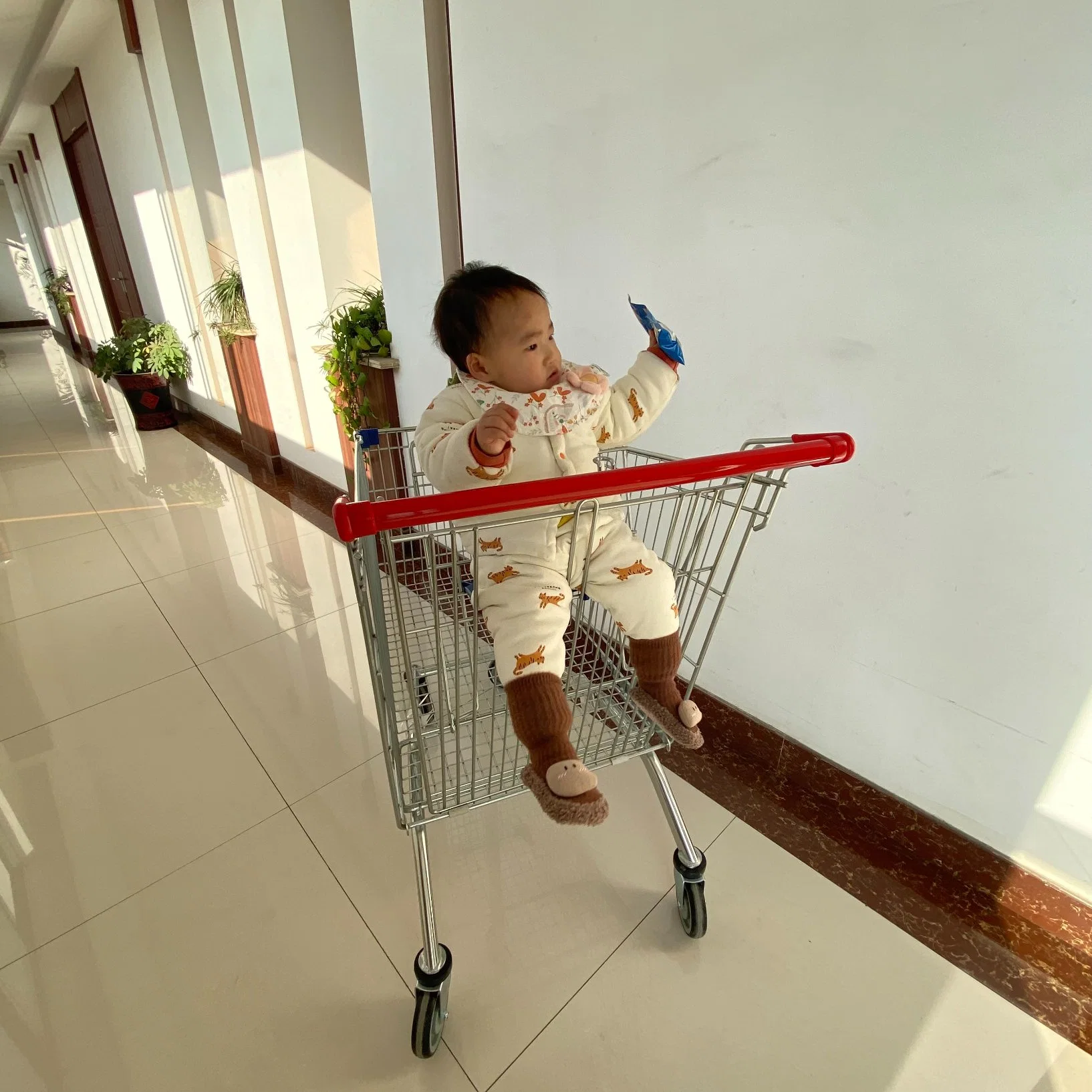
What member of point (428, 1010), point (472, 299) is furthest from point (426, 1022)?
point (472, 299)

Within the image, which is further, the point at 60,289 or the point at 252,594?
the point at 60,289

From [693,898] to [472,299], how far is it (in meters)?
1.10

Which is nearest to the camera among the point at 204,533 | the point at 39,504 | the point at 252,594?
the point at 252,594

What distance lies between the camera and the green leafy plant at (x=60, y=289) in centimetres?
760

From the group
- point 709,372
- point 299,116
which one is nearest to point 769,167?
point 709,372

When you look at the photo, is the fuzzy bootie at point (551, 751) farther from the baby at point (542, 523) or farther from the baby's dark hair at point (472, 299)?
the baby's dark hair at point (472, 299)

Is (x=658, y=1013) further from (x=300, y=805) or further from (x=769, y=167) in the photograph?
(x=769, y=167)

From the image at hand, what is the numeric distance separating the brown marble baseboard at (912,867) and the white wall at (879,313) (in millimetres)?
55

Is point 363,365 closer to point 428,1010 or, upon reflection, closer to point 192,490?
point 192,490

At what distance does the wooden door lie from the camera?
4.83 m

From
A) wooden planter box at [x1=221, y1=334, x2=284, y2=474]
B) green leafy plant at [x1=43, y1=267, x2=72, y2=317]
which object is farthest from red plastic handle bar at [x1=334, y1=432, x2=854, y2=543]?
green leafy plant at [x1=43, y1=267, x2=72, y2=317]

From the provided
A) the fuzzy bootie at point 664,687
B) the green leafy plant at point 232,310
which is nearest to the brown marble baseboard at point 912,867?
the fuzzy bootie at point 664,687

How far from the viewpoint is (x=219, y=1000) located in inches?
38.2

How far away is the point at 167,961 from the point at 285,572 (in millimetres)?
1472
